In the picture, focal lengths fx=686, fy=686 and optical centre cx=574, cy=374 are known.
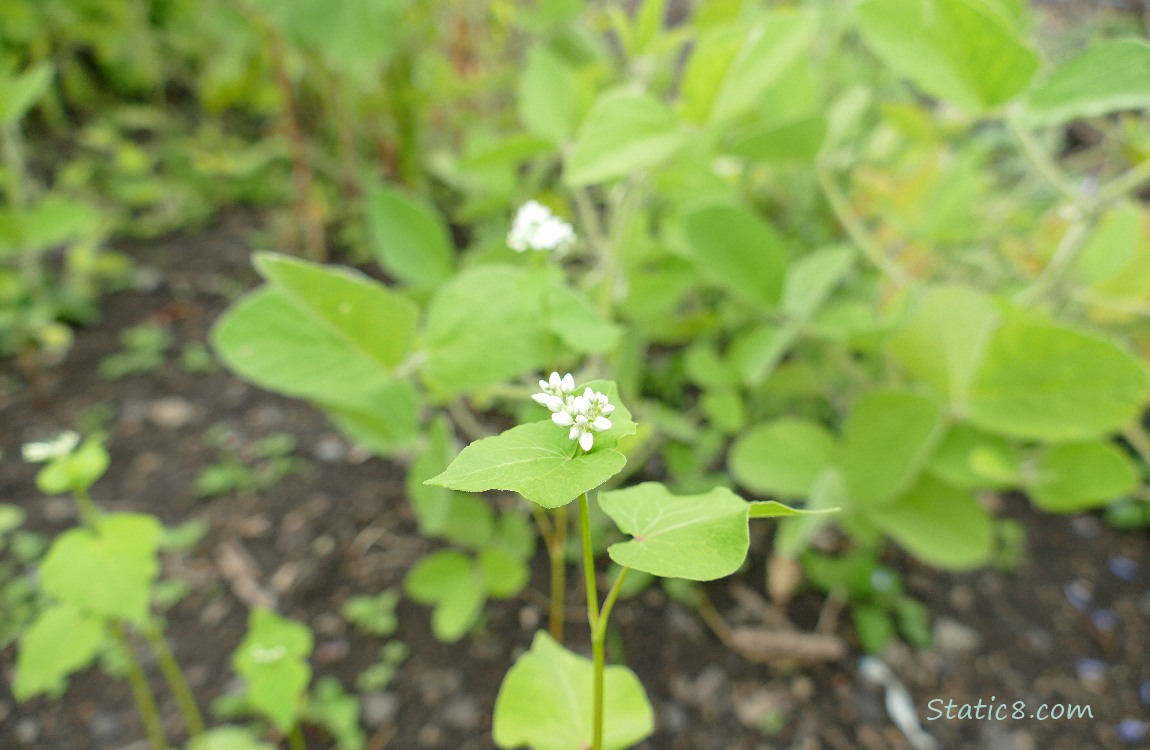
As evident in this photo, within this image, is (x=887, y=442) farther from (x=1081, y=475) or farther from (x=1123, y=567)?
(x=1123, y=567)

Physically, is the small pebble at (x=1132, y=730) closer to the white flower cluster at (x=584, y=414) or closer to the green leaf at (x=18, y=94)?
the white flower cluster at (x=584, y=414)

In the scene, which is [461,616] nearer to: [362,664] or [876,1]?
[362,664]

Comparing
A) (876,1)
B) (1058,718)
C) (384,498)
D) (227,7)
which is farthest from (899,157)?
(227,7)

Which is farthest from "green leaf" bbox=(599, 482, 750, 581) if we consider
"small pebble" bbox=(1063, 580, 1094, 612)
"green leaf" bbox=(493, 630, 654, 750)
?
"small pebble" bbox=(1063, 580, 1094, 612)

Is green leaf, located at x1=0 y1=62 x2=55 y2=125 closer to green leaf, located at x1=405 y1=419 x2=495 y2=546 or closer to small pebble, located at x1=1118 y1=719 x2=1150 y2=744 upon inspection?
green leaf, located at x1=405 y1=419 x2=495 y2=546

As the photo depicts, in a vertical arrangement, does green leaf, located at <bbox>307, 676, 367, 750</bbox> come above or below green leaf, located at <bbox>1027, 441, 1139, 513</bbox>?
below

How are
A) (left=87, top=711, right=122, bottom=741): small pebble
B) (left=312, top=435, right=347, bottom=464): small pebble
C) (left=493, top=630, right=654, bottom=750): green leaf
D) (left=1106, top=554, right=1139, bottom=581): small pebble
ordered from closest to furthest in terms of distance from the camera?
1. (left=493, top=630, right=654, bottom=750): green leaf
2. (left=87, top=711, right=122, bottom=741): small pebble
3. (left=1106, top=554, right=1139, bottom=581): small pebble
4. (left=312, top=435, right=347, bottom=464): small pebble

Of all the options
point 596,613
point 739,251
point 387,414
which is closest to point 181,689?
point 387,414
